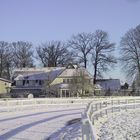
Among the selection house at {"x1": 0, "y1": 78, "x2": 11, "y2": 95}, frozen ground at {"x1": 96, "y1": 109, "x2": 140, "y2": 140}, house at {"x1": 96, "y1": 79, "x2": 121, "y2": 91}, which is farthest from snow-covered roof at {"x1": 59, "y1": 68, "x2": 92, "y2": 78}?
frozen ground at {"x1": 96, "y1": 109, "x2": 140, "y2": 140}

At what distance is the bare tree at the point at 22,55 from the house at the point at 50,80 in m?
17.6

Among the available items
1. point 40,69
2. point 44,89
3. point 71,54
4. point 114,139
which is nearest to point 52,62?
point 71,54

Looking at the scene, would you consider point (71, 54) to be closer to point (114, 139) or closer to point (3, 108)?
point (3, 108)

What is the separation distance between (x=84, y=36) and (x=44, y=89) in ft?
102

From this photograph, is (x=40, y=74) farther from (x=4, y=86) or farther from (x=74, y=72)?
(x=74, y=72)

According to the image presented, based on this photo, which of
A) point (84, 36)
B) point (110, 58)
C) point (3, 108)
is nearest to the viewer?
point (3, 108)

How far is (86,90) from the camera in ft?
334

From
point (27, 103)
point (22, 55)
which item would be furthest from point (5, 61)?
point (27, 103)

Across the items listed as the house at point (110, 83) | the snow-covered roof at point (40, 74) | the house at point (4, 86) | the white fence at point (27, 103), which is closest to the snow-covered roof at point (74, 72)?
the snow-covered roof at point (40, 74)

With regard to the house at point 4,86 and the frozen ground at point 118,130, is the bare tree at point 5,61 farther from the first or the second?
the frozen ground at point 118,130

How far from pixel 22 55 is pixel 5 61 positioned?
9.07 metres

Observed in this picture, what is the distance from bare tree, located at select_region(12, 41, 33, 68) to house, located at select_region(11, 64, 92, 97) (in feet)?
57.8

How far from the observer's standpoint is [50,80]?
108938 millimetres

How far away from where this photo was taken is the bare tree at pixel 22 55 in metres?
140
